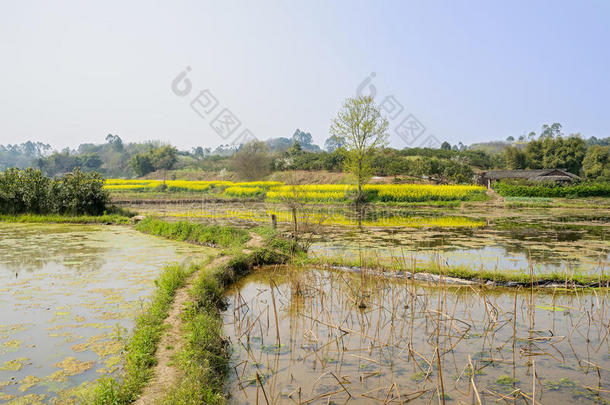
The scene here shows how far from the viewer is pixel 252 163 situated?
152 ft

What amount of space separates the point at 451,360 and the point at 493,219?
14812mm

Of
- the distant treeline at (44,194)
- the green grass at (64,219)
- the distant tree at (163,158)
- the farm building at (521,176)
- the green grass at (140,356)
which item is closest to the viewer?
the green grass at (140,356)

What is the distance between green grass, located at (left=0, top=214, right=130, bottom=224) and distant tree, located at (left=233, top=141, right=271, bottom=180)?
27.4 meters

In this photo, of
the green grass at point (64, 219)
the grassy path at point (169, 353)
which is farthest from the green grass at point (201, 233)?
the grassy path at point (169, 353)

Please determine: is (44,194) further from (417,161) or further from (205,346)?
(417,161)

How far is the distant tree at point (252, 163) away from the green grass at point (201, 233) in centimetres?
3022

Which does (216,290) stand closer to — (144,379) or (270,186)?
(144,379)

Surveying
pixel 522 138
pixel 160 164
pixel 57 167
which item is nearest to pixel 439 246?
pixel 160 164

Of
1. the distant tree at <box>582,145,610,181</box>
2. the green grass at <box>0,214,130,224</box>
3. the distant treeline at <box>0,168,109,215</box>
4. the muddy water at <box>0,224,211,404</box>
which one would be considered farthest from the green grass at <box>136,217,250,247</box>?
the distant tree at <box>582,145,610,181</box>

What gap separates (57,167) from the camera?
67312 millimetres

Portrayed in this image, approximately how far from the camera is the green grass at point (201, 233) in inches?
469

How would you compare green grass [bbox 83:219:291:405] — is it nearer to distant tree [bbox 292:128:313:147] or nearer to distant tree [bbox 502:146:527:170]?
distant tree [bbox 502:146:527:170]

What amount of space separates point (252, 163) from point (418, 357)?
4236 centimetres

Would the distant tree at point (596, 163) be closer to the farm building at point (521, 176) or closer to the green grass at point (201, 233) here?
the farm building at point (521, 176)
